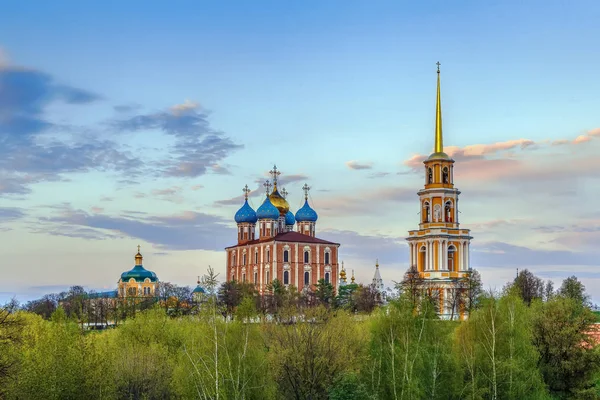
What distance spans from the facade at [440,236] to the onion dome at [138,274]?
54.0 m

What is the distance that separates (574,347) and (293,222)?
6596 centimetres

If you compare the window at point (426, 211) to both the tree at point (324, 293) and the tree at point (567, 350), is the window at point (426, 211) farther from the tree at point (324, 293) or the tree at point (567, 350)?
the tree at point (567, 350)

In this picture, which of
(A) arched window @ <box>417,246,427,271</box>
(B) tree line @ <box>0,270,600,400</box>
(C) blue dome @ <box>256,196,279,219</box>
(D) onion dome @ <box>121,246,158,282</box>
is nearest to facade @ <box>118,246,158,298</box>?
(D) onion dome @ <box>121,246,158,282</box>

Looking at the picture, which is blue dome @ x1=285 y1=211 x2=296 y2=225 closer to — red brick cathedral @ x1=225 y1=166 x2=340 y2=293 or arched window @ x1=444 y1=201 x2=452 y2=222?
red brick cathedral @ x1=225 y1=166 x2=340 y2=293

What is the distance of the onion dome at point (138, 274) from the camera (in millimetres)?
115188

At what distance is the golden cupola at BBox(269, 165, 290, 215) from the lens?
10006 centimetres

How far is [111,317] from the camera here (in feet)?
242

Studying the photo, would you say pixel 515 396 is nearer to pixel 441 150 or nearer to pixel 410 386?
pixel 410 386

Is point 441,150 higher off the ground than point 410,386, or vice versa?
point 441,150

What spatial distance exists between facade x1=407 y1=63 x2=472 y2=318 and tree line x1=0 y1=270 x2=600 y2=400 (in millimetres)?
26932

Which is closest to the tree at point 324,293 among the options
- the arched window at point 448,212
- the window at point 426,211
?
the window at point 426,211

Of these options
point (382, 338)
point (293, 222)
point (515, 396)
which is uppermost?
point (293, 222)

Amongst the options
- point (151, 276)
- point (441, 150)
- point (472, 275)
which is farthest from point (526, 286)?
point (151, 276)

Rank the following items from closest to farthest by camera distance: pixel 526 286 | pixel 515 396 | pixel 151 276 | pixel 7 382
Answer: pixel 7 382
pixel 515 396
pixel 526 286
pixel 151 276
